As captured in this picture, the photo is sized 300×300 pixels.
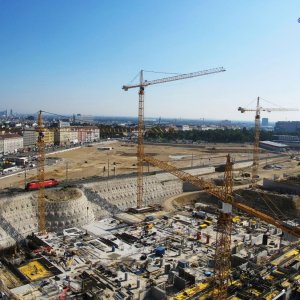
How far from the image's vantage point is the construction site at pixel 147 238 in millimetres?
23547

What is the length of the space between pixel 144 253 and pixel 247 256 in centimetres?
909

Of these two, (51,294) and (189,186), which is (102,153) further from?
(51,294)

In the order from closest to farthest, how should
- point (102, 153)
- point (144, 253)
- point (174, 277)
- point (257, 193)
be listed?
point (174, 277)
point (144, 253)
point (257, 193)
point (102, 153)

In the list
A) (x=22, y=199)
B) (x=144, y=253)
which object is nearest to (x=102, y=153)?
(x=22, y=199)

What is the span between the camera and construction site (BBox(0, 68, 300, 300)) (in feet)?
77.3

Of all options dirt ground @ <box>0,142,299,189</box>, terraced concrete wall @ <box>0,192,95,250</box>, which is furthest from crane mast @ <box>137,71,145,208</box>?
Answer: dirt ground @ <box>0,142,299,189</box>

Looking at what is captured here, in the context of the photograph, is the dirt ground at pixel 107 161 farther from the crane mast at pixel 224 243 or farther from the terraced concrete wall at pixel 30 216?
the crane mast at pixel 224 243

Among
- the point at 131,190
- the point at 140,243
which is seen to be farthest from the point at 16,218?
the point at 131,190

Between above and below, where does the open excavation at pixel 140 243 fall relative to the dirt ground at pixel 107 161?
below

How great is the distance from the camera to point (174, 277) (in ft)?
84.2


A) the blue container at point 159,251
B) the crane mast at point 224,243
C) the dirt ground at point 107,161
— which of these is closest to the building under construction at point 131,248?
the blue container at point 159,251

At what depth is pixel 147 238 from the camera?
116 feet

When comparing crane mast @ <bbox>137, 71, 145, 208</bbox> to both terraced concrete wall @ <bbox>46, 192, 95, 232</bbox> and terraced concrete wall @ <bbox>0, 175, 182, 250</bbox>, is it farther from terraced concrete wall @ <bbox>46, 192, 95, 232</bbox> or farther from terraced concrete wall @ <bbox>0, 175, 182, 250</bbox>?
terraced concrete wall @ <bbox>46, 192, 95, 232</bbox>

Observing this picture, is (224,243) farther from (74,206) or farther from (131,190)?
(131,190)
